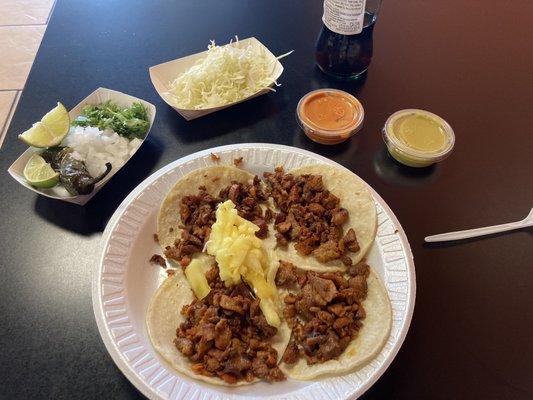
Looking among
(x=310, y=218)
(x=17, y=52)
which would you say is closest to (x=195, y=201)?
(x=310, y=218)

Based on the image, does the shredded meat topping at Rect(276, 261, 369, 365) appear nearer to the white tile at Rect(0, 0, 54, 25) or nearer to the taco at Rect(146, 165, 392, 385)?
the taco at Rect(146, 165, 392, 385)

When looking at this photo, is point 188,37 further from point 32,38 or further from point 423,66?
point 32,38

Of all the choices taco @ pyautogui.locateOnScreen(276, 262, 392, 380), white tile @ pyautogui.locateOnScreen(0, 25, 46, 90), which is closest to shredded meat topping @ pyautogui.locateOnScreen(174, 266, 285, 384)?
taco @ pyautogui.locateOnScreen(276, 262, 392, 380)

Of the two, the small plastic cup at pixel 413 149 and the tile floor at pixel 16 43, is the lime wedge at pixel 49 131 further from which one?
the small plastic cup at pixel 413 149

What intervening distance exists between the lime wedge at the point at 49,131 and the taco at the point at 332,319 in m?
1.42

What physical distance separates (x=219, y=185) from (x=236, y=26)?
5.24 feet

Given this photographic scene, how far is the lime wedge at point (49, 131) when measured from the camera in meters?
2.30

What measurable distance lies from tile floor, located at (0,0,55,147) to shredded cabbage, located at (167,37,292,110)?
78.2 inches

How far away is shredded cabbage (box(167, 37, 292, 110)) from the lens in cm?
271

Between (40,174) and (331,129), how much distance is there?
159 cm

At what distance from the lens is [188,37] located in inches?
128

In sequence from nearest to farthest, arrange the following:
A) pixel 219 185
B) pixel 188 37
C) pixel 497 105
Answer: pixel 219 185, pixel 497 105, pixel 188 37

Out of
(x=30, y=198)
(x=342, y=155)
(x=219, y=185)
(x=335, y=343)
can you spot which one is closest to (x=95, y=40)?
(x=30, y=198)

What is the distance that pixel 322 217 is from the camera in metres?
2.24
